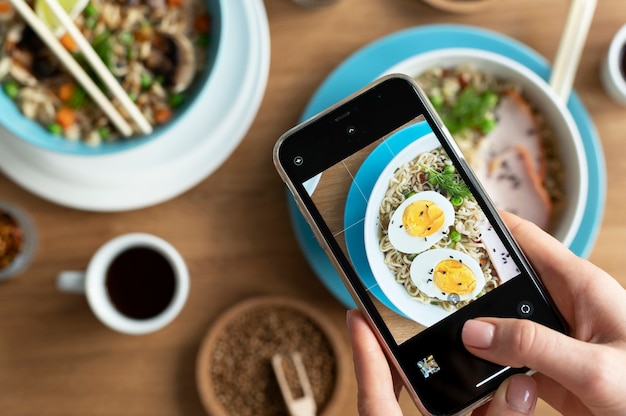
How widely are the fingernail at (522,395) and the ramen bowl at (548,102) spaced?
345 mm

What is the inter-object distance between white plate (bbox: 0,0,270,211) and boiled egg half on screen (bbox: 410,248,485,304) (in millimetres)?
445

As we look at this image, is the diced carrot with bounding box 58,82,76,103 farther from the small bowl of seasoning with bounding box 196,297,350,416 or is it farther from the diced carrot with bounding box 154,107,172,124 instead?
the small bowl of seasoning with bounding box 196,297,350,416

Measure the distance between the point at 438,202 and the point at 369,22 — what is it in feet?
1.54

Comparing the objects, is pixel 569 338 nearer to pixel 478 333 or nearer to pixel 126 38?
pixel 478 333

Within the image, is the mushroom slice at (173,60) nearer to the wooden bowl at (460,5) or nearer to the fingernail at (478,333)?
the wooden bowl at (460,5)

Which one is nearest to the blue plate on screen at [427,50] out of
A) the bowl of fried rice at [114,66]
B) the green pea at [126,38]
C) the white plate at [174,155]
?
the white plate at [174,155]

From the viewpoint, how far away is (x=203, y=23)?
1.12 m

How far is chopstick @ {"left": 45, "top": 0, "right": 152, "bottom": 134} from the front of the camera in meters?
0.92

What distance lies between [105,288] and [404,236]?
566 millimetres

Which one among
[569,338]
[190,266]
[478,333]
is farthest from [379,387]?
[190,266]

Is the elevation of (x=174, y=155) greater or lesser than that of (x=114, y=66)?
lesser

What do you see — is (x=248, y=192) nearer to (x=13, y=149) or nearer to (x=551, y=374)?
(x=13, y=149)

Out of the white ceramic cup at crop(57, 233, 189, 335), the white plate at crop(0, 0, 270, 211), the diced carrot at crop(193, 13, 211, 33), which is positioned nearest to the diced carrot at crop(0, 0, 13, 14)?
the white plate at crop(0, 0, 270, 211)

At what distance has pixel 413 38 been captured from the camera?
3.77 ft
